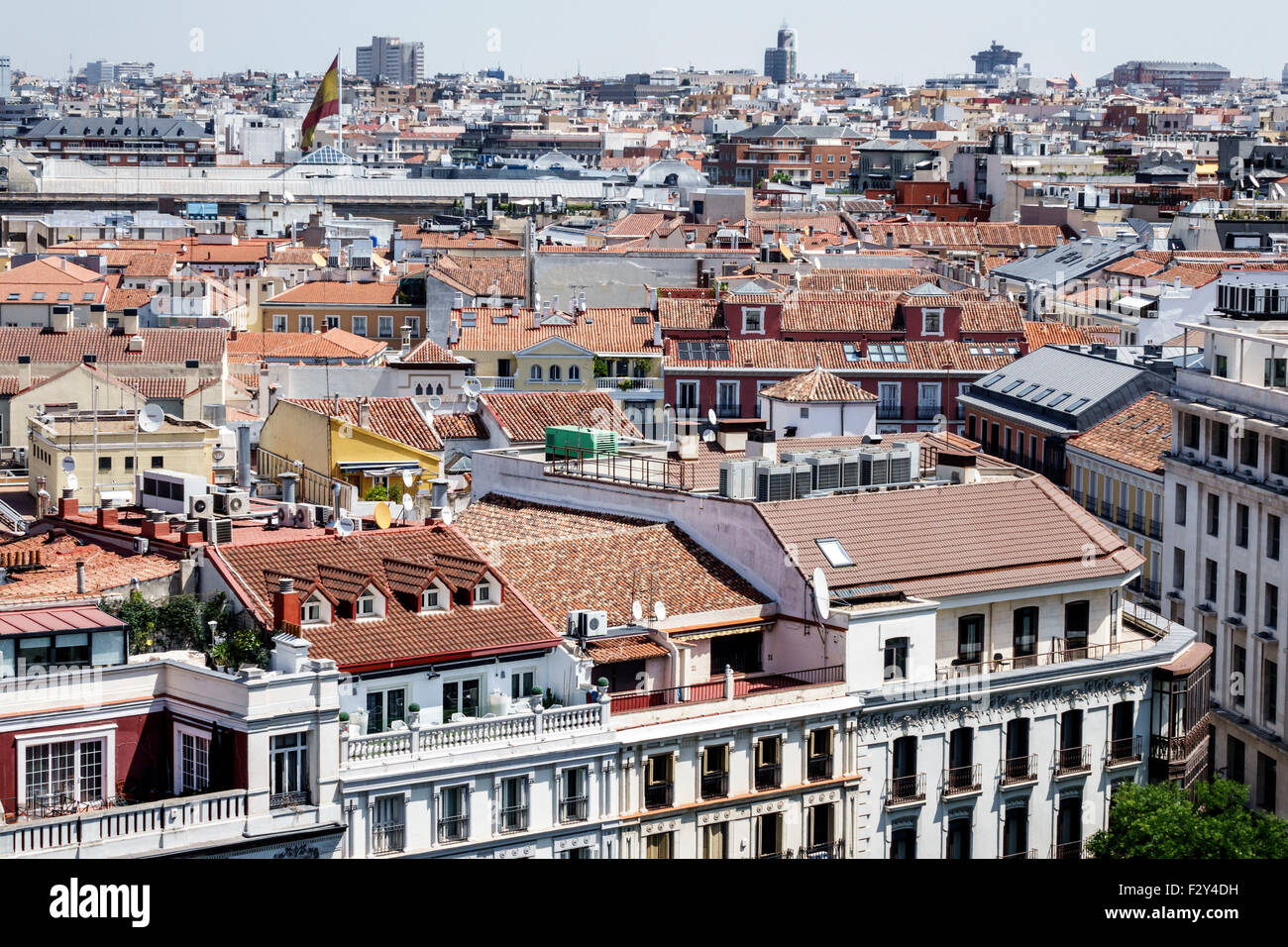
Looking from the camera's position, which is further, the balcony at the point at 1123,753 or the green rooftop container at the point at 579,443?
the green rooftop container at the point at 579,443

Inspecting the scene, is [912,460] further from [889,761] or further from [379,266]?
[379,266]

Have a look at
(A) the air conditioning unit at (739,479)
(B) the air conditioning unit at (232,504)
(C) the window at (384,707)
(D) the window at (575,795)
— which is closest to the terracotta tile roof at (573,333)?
(B) the air conditioning unit at (232,504)

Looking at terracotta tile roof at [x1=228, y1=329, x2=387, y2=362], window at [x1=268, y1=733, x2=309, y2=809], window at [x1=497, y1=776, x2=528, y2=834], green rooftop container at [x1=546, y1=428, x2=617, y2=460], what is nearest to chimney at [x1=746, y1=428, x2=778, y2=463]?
green rooftop container at [x1=546, y1=428, x2=617, y2=460]

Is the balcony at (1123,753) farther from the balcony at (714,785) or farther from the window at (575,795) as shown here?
the window at (575,795)

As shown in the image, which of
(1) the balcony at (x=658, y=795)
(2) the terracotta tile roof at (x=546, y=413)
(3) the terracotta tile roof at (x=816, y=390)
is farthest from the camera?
(3) the terracotta tile roof at (x=816, y=390)

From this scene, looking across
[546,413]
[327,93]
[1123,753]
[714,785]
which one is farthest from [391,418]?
[327,93]
